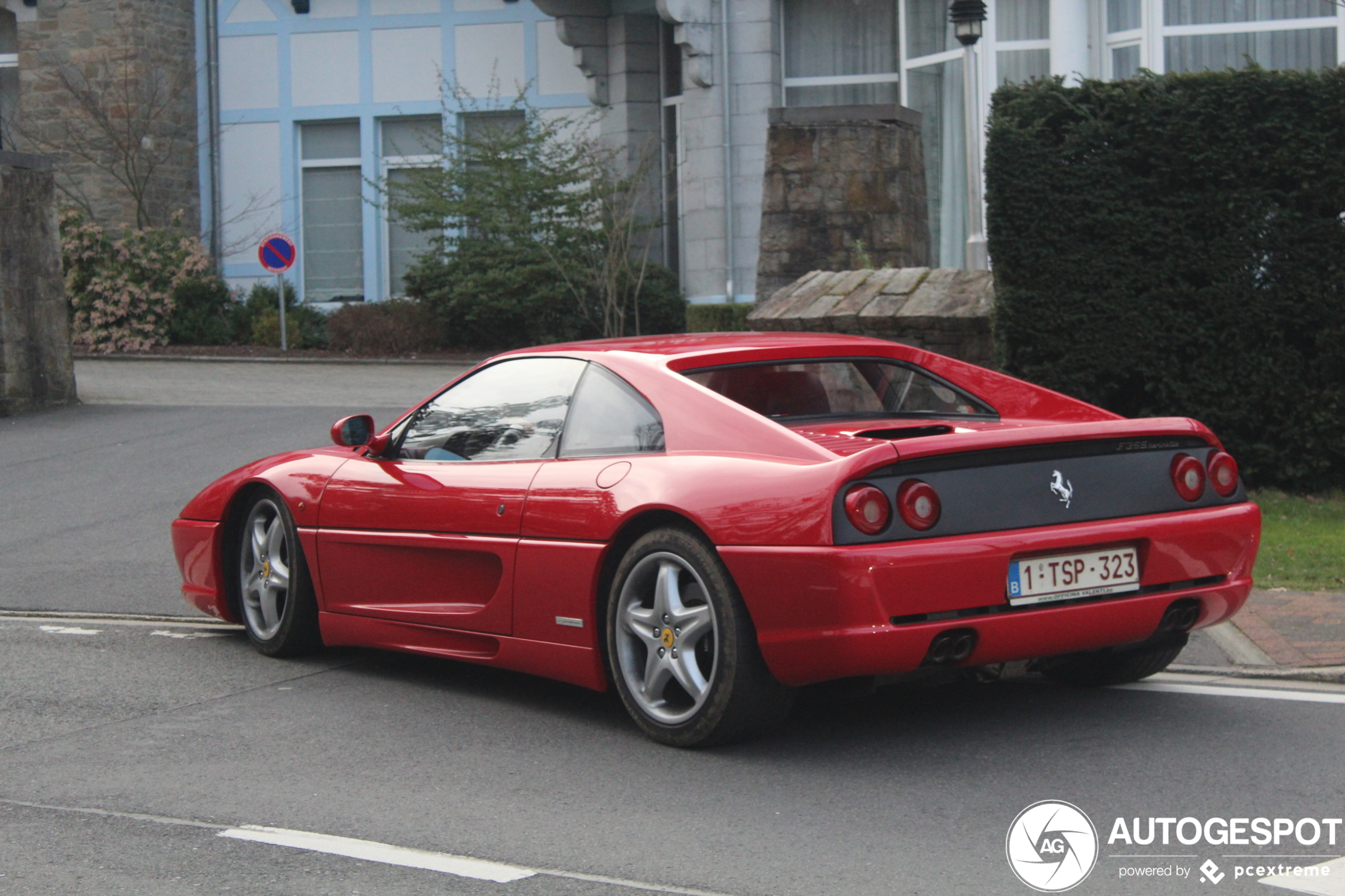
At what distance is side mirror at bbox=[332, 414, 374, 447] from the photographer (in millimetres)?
6512

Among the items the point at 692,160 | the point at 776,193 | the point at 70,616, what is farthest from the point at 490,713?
the point at 692,160

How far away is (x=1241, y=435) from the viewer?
385 inches

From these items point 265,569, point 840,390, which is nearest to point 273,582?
point 265,569

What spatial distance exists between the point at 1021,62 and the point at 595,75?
731 centimetres

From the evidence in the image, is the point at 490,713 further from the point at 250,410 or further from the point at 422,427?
the point at 250,410

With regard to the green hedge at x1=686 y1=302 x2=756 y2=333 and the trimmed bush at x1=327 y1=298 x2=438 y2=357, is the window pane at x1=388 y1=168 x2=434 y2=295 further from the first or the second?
the green hedge at x1=686 y1=302 x2=756 y2=333

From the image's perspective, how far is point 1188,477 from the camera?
510 centimetres

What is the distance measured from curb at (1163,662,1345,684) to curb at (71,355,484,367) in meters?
15.8

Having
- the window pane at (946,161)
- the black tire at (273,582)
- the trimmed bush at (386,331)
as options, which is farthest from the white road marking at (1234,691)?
the trimmed bush at (386,331)

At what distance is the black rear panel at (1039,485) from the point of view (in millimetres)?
4621

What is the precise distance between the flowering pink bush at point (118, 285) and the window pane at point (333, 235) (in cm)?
387

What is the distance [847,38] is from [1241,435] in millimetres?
15114

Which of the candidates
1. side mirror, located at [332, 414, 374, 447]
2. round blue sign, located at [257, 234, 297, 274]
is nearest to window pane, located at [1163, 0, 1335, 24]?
round blue sign, located at [257, 234, 297, 274]

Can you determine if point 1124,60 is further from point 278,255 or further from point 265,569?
point 265,569
